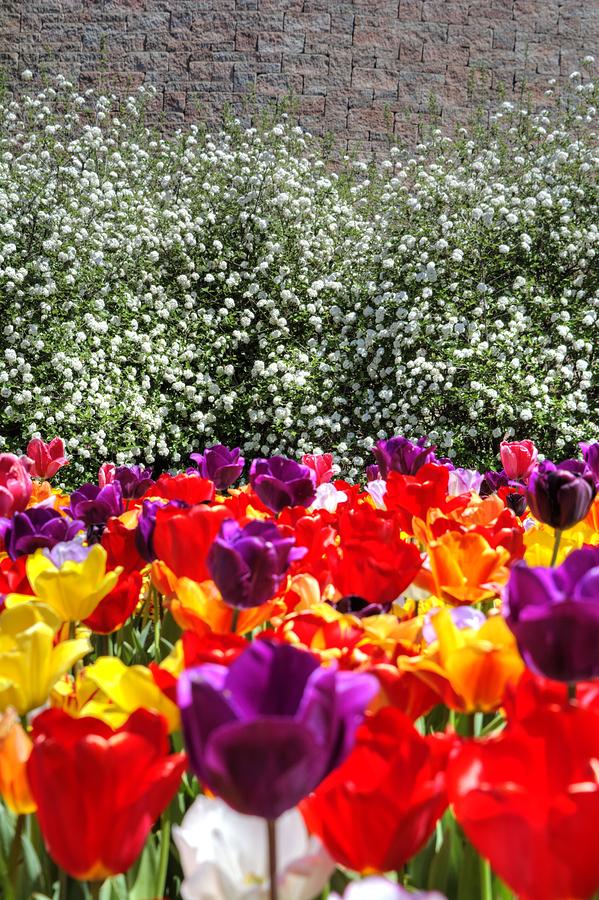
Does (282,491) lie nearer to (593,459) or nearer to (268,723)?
(593,459)

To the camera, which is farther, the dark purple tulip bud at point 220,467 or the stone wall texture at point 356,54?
the stone wall texture at point 356,54

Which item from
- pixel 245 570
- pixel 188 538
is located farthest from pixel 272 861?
pixel 188 538

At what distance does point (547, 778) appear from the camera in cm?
44

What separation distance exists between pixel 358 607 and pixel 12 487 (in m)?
0.60

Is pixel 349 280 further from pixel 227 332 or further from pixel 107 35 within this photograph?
pixel 107 35

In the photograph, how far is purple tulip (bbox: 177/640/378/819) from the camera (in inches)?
16.0

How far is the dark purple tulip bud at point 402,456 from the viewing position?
1.50 meters

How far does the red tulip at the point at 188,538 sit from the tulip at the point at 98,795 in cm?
40

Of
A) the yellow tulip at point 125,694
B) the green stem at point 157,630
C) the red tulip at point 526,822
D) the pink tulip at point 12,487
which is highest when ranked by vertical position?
the red tulip at point 526,822

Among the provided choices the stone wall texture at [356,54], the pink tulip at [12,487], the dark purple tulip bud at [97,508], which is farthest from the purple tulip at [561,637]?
the stone wall texture at [356,54]

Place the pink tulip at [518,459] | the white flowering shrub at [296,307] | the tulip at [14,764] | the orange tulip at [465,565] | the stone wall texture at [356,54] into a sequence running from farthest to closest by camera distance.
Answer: the stone wall texture at [356,54]
the white flowering shrub at [296,307]
the pink tulip at [518,459]
the orange tulip at [465,565]
the tulip at [14,764]

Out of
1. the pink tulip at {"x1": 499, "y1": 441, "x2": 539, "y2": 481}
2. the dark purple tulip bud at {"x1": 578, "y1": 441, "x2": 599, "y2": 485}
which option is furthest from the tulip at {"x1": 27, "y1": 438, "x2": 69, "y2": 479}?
the dark purple tulip bud at {"x1": 578, "y1": 441, "x2": 599, "y2": 485}

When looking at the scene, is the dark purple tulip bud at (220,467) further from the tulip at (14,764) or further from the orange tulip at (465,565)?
the tulip at (14,764)

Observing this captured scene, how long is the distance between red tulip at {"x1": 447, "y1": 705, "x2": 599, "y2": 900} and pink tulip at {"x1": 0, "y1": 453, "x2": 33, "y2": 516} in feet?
2.88
